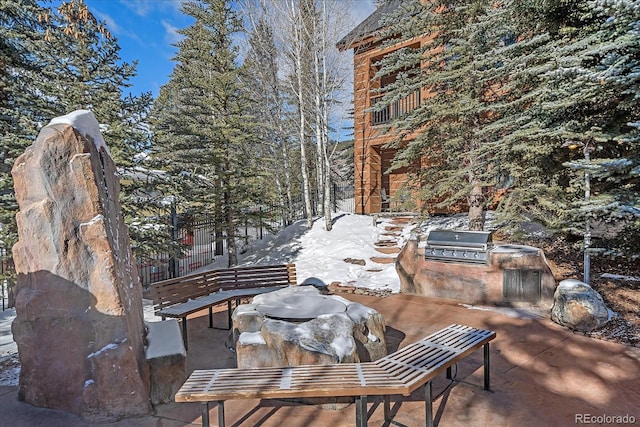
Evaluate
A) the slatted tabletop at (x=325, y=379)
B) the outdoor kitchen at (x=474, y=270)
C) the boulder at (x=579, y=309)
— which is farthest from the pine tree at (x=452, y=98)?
the slatted tabletop at (x=325, y=379)

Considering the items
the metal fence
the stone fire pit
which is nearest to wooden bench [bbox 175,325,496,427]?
the stone fire pit

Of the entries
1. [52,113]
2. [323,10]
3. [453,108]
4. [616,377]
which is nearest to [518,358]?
[616,377]

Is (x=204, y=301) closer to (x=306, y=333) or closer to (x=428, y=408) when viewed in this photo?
(x=306, y=333)

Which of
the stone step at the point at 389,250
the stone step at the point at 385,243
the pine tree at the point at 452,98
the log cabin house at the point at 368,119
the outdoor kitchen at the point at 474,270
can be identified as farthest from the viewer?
the log cabin house at the point at 368,119

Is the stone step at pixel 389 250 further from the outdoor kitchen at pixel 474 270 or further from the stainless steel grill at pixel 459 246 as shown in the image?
the stainless steel grill at pixel 459 246

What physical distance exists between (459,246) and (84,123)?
231 inches

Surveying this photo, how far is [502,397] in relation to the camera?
3.43 metres

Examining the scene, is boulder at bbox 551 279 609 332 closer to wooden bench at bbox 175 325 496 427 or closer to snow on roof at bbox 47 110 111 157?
wooden bench at bbox 175 325 496 427

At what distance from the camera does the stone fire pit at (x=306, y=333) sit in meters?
3.38

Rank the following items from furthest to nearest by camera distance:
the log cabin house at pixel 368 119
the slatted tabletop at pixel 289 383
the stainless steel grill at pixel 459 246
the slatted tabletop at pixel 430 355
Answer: the log cabin house at pixel 368 119 → the stainless steel grill at pixel 459 246 → the slatted tabletop at pixel 430 355 → the slatted tabletop at pixel 289 383

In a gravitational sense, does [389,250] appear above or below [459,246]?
below

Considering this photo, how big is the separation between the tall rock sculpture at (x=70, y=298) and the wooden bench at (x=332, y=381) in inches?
32.2

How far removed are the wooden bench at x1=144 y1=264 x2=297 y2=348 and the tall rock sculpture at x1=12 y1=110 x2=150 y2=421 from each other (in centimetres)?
142

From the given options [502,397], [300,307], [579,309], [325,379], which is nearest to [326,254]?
[300,307]
